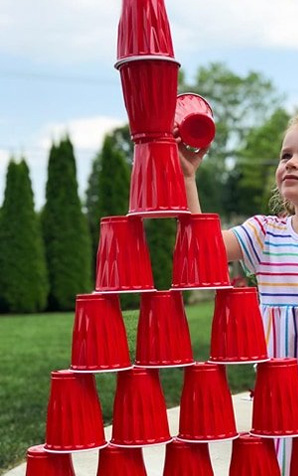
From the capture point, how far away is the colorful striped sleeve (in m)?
2.44

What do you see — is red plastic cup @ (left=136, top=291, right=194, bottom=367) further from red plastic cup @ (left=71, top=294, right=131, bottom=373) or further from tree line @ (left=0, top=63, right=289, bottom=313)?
tree line @ (left=0, top=63, right=289, bottom=313)

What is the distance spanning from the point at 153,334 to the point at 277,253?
554 mm

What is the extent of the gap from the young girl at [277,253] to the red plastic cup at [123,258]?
12.0 inches

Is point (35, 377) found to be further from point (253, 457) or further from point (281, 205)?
point (253, 457)

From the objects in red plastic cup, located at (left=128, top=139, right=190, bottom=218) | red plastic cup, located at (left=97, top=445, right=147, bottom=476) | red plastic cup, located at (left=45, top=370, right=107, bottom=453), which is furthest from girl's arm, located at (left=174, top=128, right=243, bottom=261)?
red plastic cup, located at (left=97, top=445, right=147, bottom=476)

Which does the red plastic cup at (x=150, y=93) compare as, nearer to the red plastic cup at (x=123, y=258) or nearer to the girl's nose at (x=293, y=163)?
the red plastic cup at (x=123, y=258)

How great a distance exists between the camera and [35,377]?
690cm

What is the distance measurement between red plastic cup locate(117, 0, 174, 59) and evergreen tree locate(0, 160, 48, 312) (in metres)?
13.7

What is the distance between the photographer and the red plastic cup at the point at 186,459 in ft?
6.83

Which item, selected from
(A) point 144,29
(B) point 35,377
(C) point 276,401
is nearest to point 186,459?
(C) point 276,401

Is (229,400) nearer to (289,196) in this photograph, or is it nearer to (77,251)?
(289,196)

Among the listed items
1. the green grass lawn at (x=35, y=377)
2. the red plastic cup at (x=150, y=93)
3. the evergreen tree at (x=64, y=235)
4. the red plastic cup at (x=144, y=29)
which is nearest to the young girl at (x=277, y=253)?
the red plastic cup at (x=150, y=93)

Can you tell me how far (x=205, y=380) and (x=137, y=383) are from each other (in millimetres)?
177

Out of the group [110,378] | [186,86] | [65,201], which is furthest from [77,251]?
[186,86]
